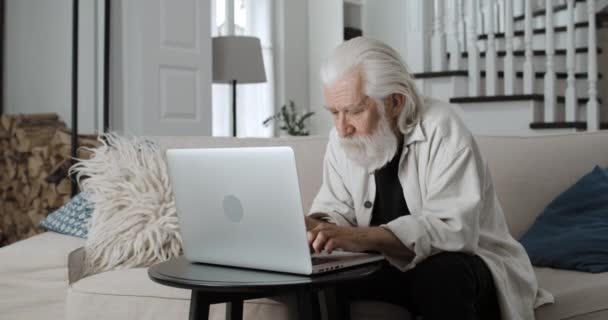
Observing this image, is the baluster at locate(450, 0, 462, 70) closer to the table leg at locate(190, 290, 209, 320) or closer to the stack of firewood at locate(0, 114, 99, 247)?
the stack of firewood at locate(0, 114, 99, 247)

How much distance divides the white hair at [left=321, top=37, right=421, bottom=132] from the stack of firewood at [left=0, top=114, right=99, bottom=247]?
2482mm

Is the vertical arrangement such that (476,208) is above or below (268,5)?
below

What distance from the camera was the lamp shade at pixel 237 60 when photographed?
15.5 feet

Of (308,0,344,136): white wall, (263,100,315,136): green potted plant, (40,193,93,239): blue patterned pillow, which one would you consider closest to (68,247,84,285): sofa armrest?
(40,193,93,239): blue patterned pillow

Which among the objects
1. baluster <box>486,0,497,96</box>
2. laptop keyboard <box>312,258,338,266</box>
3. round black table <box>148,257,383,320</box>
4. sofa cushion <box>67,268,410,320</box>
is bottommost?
sofa cushion <box>67,268,410,320</box>

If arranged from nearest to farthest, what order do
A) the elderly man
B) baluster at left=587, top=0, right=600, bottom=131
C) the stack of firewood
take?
the elderly man < the stack of firewood < baluster at left=587, top=0, right=600, bottom=131

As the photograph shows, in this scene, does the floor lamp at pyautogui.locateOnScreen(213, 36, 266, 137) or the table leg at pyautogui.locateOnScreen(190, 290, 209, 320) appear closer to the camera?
the table leg at pyautogui.locateOnScreen(190, 290, 209, 320)

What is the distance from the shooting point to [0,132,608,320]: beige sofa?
5.96 feet

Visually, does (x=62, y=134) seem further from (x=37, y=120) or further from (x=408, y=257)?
(x=408, y=257)

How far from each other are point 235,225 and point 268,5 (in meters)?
4.54

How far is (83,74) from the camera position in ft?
14.6

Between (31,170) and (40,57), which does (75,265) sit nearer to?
(31,170)

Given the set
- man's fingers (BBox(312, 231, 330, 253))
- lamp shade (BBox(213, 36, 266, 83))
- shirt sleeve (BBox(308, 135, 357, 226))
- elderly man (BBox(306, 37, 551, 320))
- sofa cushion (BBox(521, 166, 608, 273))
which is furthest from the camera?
lamp shade (BBox(213, 36, 266, 83))

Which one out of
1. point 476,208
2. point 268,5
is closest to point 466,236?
point 476,208
